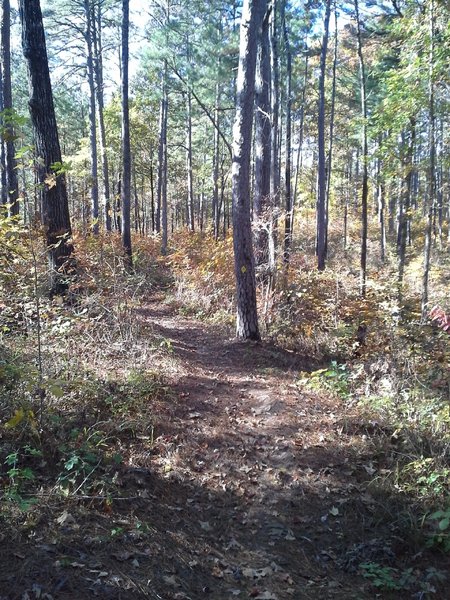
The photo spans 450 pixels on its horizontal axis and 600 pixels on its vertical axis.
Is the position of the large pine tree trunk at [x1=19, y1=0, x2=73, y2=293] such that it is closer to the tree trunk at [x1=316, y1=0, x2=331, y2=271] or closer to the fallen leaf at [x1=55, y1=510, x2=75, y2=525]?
the fallen leaf at [x1=55, y1=510, x2=75, y2=525]

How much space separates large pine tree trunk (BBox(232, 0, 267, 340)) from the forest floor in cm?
206

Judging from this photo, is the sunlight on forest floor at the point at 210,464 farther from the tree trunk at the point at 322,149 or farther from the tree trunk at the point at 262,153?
the tree trunk at the point at 322,149

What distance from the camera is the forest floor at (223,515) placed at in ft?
8.79

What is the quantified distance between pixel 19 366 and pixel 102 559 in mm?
2263

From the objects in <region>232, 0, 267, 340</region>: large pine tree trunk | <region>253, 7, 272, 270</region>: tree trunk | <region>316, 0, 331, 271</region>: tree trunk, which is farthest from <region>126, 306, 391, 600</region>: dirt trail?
<region>316, 0, 331, 271</region>: tree trunk

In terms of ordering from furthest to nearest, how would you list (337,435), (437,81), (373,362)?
(437,81) < (373,362) < (337,435)

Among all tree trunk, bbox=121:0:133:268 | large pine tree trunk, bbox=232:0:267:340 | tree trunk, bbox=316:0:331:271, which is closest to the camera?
large pine tree trunk, bbox=232:0:267:340

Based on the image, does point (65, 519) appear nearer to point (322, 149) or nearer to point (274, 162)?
point (274, 162)

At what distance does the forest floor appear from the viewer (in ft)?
8.79

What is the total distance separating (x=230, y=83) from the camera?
2069 cm

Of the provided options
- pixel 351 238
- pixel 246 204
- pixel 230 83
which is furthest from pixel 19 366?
pixel 351 238

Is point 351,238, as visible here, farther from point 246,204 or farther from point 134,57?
point 246,204

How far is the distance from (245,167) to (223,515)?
532 centimetres

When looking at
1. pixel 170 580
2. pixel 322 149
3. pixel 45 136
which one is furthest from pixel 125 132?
pixel 170 580
